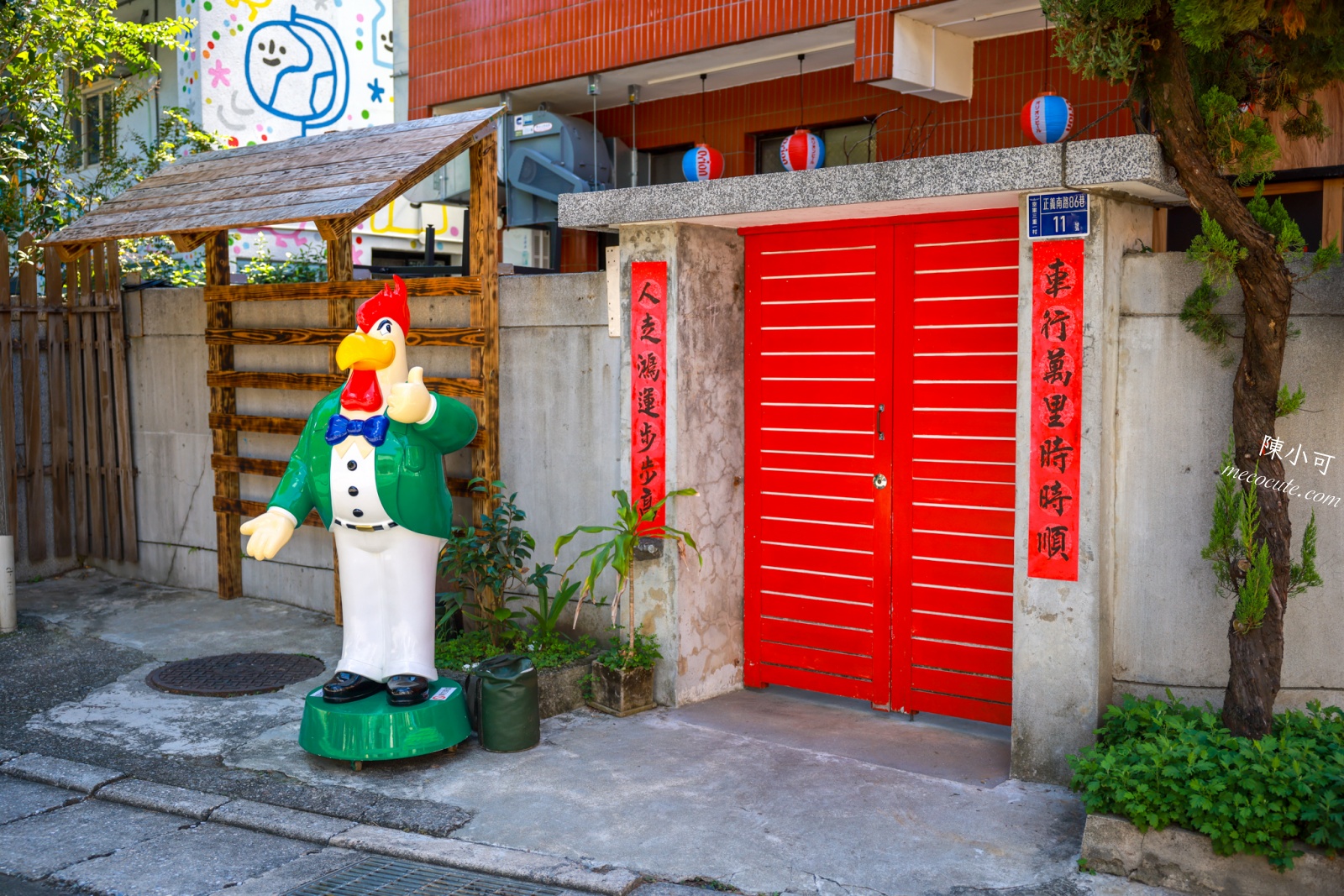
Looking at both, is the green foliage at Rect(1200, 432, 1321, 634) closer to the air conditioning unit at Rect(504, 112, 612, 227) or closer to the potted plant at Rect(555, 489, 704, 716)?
the potted plant at Rect(555, 489, 704, 716)

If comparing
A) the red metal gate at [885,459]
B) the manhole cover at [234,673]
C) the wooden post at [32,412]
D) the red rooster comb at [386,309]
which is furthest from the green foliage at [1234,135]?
the wooden post at [32,412]

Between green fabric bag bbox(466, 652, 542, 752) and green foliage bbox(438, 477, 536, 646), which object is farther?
green foliage bbox(438, 477, 536, 646)

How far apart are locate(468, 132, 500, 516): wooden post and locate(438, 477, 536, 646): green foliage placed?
211 millimetres

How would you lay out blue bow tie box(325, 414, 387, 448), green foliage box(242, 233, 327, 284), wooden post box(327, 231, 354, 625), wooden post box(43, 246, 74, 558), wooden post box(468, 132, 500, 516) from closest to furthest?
1. blue bow tie box(325, 414, 387, 448)
2. wooden post box(468, 132, 500, 516)
3. wooden post box(327, 231, 354, 625)
4. wooden post box(43, 246, 74, 558)
5. green foliage box(242, 233, 327, 284)

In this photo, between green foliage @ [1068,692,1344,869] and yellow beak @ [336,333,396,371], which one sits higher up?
yellow beak @ [336,333,396,371]

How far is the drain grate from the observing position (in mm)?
4840

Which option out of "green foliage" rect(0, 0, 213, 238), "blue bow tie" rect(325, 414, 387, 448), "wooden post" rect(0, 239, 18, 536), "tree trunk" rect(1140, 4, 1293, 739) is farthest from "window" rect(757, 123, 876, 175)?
"wooden post" rect(0, 239, 18, 536)

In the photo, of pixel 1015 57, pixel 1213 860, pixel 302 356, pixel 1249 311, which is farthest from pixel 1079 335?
pixel 302 356

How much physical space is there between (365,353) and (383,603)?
134 centimetres

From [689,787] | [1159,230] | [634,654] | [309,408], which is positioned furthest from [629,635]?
[1159,230]

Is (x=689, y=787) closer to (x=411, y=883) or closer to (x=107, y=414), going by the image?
(x=411, y=883)

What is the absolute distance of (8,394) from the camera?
9.93 meters

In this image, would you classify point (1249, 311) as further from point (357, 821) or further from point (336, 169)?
point (336, 169)

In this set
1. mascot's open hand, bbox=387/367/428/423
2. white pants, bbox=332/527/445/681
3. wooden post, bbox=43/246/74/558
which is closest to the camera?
mascot's open hand, bbox=387/367/428/423
